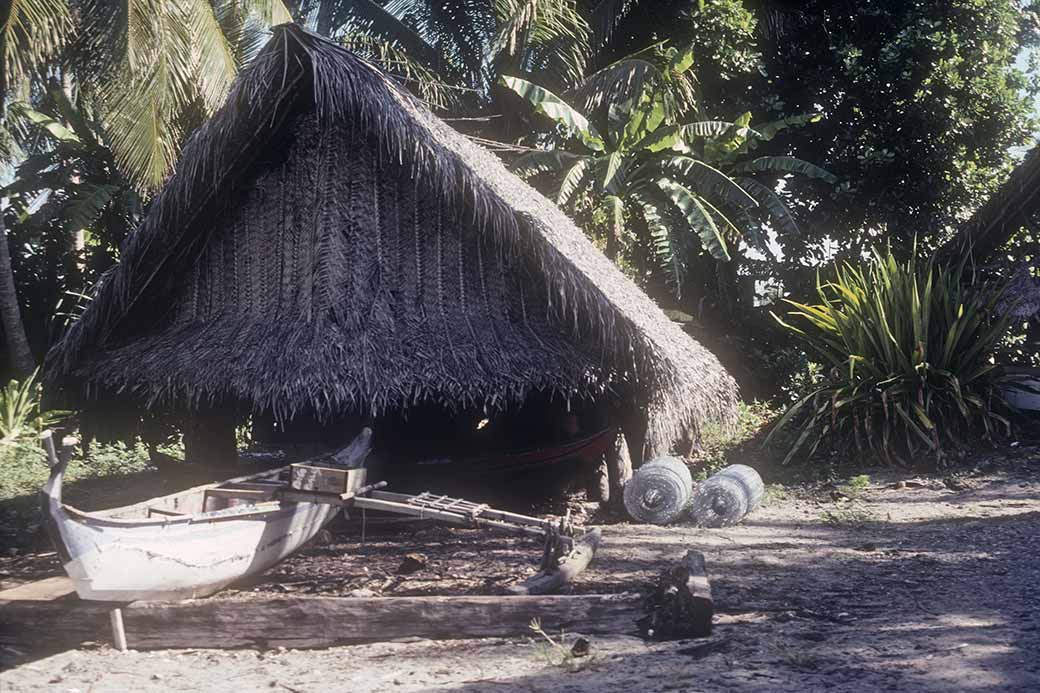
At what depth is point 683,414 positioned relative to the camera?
8.00 meters

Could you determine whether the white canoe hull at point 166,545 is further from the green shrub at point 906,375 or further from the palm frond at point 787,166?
the palm frond at point 787,166

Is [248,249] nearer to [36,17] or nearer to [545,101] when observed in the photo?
[36,17]

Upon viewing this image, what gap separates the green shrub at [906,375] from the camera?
9.98 metres

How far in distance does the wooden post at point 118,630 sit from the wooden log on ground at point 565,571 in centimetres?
190

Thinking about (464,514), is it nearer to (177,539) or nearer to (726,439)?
(177,539)

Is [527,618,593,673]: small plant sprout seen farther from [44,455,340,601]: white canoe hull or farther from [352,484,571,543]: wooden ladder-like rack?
[44,455,340,601]: white canoe hull

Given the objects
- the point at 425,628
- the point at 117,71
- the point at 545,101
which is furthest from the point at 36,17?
the point at 425,628

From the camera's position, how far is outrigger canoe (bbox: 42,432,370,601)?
4.37 m

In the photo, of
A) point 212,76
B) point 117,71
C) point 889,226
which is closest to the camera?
point 117,71

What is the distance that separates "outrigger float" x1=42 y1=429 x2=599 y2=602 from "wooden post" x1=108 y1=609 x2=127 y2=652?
A: 0.64 ft

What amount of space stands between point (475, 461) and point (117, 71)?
20.1 feet

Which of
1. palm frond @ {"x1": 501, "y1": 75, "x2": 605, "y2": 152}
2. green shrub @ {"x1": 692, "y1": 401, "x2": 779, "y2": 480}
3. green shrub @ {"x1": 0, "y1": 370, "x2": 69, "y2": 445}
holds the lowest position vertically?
green shrub @ {"x1": 692, "y1": 401, "x2": 779, "y2": 480}

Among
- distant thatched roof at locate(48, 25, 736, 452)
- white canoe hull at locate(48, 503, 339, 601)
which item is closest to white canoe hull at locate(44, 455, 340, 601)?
white canoe hull at locate(48, 503, 339, 601)

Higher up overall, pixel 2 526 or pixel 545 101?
pixel 545 101
